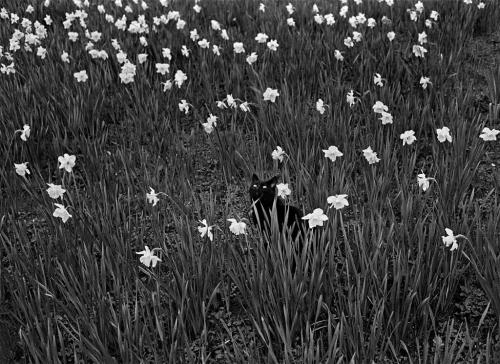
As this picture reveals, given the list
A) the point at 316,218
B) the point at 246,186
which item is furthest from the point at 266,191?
the point at 246,186

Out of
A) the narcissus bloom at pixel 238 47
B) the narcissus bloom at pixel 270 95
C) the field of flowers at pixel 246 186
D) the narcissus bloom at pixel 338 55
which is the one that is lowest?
the field of flowers at pixel 246 186

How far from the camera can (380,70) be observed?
4.52 meters

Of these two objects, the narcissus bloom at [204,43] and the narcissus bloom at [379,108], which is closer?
the narcissus bloom at [379,108]

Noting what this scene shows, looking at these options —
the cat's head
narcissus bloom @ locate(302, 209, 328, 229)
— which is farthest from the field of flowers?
the cat's head

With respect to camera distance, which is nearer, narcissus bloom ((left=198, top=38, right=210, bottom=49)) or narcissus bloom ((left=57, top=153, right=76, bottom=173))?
narcissus bloom ((left=57, top=153, right=76, bottom=173))

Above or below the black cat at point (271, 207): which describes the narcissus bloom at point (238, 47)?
above

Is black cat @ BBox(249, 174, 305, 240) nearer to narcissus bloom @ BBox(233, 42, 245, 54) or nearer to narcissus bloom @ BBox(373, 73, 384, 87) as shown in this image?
narcissus bloom @ BBox(373, 73, 384, 87)

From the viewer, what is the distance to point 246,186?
3.46m

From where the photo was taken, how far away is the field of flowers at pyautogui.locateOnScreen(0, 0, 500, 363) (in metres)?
2.19

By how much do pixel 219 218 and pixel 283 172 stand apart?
495mm

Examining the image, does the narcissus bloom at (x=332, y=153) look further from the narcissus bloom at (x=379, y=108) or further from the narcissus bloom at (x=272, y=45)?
the narcissus bloom at (x=272, y=45)

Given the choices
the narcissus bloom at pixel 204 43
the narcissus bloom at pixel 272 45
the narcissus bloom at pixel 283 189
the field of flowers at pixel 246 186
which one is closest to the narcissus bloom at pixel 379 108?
the field of flowers at pixel 246 186

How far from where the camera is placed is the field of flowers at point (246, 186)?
219 centimetres

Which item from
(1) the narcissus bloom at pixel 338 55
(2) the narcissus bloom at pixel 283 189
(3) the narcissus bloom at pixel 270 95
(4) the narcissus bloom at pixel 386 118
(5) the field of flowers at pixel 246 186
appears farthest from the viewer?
(1) the narcissus bloom at pixel 338 55
